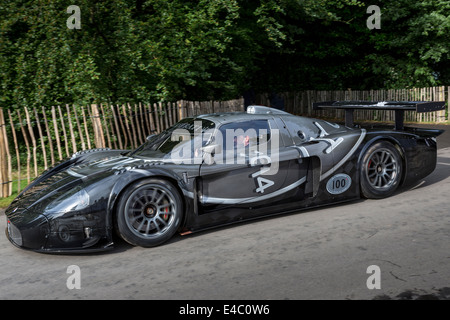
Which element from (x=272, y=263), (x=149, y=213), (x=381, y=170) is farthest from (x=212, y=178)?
(x=381, y=170)

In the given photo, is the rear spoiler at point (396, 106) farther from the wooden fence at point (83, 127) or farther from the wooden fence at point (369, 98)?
the wooden fence at point (369, 98)

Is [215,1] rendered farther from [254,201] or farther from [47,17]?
[254,201]

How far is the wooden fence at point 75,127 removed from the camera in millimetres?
8672

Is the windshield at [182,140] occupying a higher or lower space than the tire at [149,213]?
higher

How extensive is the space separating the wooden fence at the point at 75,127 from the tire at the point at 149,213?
3.70m

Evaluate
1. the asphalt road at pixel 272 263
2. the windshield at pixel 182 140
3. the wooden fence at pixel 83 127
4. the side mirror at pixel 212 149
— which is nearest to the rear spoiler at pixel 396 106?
A: the asphalt road at pixel 272 263

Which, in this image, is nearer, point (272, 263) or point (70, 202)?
point (272, 263)

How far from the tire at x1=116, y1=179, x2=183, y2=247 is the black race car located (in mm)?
11

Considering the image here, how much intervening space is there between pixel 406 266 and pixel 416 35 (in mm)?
18783

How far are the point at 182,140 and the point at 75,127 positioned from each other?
5707mm

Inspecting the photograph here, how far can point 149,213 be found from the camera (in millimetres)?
5023

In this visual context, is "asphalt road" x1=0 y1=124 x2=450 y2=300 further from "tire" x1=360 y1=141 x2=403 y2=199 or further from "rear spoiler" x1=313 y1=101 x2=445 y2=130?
"rear spoiler" x1=313 y1=101 x2=445 y2=130

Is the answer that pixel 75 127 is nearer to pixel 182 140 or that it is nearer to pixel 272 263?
pixel 182 140

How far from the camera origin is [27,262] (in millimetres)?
4734
